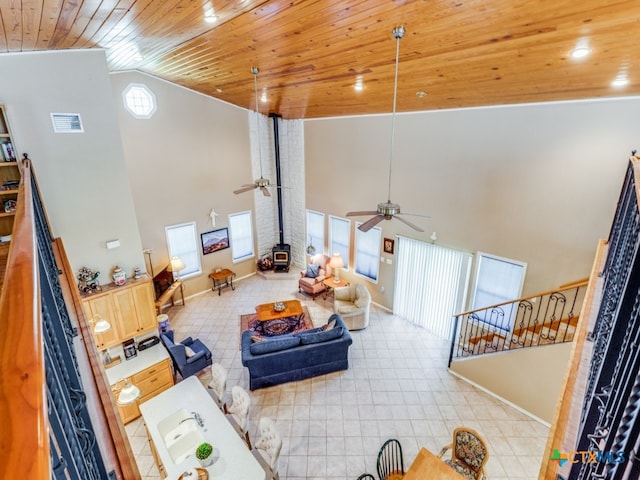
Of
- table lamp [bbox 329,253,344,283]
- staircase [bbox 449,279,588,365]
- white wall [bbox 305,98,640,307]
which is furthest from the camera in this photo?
table lamp [bbox 329,253,344,283]

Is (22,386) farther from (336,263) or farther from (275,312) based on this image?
(336,263)

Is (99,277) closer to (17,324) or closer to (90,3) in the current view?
(90,3)

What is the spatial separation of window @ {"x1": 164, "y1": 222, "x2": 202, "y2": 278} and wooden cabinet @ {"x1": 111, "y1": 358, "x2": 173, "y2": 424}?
11.2 feet

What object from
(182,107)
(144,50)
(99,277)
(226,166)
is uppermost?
(144,50)

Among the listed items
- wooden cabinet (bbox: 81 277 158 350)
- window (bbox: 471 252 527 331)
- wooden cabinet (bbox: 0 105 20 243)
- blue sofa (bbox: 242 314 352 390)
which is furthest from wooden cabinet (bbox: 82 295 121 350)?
window (bbox: 471 252 527 331)

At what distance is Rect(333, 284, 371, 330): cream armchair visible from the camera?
7379 mm

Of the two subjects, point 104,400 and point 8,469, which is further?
point 104,400

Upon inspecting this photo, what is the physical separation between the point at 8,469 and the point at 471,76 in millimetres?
5054

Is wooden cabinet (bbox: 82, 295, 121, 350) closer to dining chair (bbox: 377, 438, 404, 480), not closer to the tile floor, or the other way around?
the tile floor

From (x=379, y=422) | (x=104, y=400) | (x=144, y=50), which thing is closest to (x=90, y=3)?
(x=144, y=50)

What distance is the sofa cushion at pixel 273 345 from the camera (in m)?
5.65

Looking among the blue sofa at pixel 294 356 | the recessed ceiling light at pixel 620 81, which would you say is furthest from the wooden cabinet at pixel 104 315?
the recessed ceiling light at pixel 620 81

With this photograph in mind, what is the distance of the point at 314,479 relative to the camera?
4336 millimetres

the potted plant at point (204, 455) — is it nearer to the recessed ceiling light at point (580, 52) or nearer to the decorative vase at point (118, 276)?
the decorative vase at point (118, 276)
